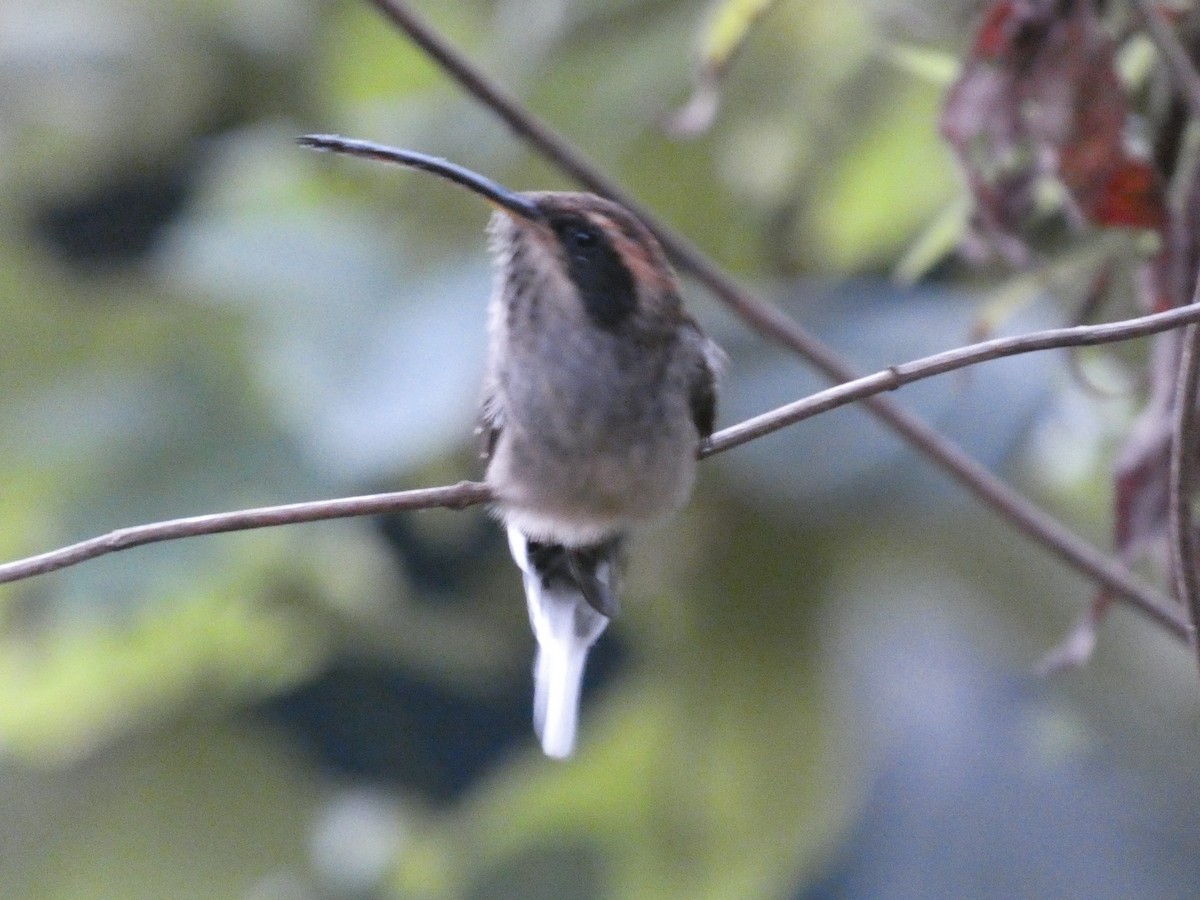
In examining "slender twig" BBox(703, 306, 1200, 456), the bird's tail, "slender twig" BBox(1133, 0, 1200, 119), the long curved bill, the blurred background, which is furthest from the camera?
the blurred background

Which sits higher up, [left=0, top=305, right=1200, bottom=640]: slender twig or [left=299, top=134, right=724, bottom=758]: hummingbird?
[left=0, top=305, right=1200, bottom=640]: slender twig

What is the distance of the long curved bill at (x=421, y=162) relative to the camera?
4.14ft

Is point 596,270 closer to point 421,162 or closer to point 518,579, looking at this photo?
point 421,162

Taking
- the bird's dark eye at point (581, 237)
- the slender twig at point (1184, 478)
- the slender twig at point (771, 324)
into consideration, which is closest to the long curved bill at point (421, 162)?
the bird's dark eye at point (581, 237)

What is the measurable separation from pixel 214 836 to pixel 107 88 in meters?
1.51

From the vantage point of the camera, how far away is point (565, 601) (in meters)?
1.91

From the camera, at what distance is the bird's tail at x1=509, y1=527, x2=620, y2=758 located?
177 cm

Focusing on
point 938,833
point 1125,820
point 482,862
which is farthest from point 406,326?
point 1125,820

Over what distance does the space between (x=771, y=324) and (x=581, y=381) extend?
0.88 feet

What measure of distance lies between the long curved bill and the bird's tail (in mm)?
394

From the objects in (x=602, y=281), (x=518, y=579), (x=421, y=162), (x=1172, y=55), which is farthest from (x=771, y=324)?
(x=518, y=579)

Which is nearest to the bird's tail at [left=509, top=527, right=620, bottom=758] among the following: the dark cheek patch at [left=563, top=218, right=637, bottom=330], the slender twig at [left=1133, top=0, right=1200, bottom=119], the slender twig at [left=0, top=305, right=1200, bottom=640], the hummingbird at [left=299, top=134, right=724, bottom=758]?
the hummingbird at [left=299, top=134, right=724, bottom=758]

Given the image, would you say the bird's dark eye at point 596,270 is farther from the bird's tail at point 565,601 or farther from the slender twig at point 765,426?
the slender twig at point 765,426

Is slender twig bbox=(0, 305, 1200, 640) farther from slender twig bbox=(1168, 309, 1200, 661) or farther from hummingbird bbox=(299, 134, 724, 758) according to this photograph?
hummingbird bbox=(299, 134, 724, 758)
